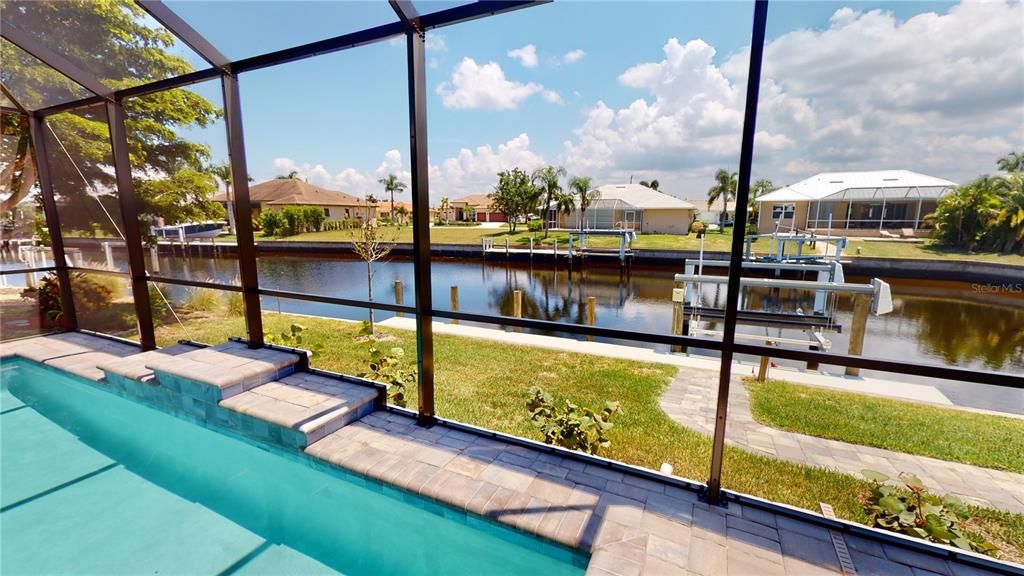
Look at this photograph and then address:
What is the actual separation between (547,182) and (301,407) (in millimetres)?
31219

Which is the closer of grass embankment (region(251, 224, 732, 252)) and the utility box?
the utility box

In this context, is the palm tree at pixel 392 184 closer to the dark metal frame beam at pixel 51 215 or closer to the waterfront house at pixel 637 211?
the waterfront house at pixel 637 211

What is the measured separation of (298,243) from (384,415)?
25622mm

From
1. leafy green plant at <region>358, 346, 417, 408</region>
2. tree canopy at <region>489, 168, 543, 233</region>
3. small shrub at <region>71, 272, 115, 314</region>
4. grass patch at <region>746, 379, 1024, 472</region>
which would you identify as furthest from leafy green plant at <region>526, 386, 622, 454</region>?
tree canopy at <region>489, 168, 543, 233</region>

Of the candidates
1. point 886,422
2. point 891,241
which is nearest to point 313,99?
point 886,422

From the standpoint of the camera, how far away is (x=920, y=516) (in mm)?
1803

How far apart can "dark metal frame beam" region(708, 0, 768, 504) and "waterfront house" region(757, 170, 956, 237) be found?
14852 millimetres

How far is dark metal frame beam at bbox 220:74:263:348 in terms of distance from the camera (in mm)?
3061

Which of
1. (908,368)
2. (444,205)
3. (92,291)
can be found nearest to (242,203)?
(908,368)

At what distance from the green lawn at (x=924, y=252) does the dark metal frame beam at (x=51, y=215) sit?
2239 cm

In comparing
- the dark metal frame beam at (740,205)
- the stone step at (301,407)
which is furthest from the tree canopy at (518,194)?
the dark metal frame beam at (740,205)

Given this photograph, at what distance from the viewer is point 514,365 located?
216 inches

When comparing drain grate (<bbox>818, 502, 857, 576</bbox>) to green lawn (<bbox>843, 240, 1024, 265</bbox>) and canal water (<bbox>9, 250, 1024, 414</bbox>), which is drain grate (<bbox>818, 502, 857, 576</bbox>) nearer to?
canal water (<bbox>9, 250, 1024, 414</bbox>)

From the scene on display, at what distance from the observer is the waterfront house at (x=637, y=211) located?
27.9 metres
